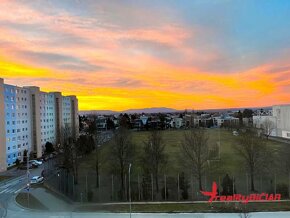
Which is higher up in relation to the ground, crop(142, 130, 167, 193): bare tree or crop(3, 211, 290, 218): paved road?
crop(142, 130, 167, 193): bare tree

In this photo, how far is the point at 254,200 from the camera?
767 inches

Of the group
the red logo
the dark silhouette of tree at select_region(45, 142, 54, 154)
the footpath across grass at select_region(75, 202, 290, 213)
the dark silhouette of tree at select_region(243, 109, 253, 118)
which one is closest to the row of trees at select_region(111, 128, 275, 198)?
the red logo

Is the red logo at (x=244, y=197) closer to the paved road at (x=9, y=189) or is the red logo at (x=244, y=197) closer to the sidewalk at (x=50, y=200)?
the sidewalk at (x=50, y=200)

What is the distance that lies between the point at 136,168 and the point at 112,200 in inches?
270

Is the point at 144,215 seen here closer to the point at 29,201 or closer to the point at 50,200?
the point at 50,200

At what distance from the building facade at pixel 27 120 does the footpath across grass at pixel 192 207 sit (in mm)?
21975

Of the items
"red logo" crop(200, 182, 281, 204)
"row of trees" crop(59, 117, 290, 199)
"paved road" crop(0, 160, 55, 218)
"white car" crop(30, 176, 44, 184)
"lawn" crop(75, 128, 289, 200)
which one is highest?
"row of trees" crop(59, 117, 290, 199)

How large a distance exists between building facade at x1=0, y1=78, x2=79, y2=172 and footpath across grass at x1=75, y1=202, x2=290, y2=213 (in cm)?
2197

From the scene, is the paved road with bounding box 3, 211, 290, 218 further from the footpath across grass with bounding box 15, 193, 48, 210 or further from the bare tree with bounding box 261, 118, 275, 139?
the bare tree with bounding box 261, 118, 275, 139

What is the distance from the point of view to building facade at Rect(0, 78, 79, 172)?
39.7 metres

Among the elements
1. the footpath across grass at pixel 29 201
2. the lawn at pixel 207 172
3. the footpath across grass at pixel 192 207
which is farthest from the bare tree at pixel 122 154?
the footpath across grass at pixel 29 201

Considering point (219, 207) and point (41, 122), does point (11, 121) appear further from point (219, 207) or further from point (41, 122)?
point (219, 207)

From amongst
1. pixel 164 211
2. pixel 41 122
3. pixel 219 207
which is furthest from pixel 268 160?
pixel 41 122

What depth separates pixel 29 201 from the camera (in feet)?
72.7
